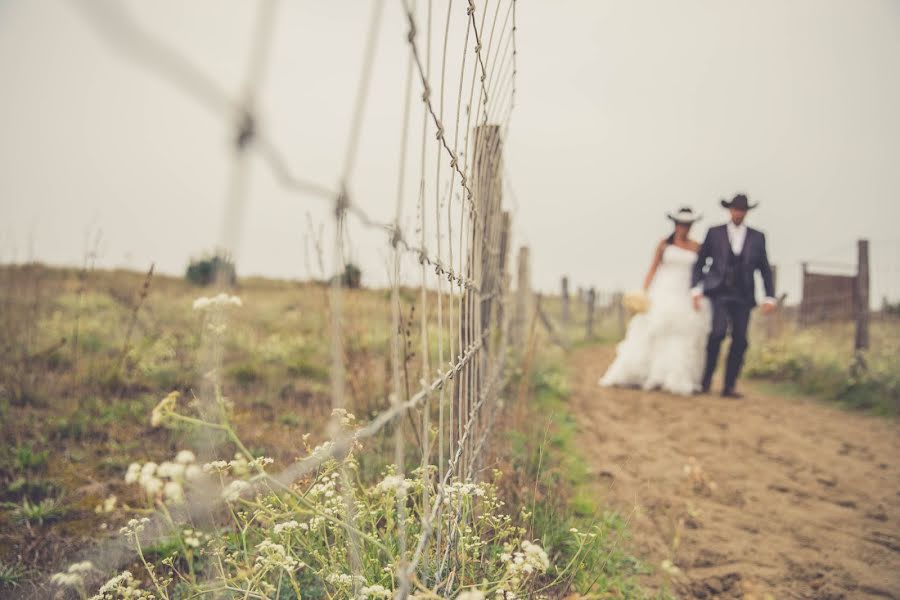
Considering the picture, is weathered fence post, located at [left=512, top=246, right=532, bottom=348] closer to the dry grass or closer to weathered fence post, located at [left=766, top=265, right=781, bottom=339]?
the dry grass

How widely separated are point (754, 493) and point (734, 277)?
10.9 feet

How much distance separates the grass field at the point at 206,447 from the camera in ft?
6.12

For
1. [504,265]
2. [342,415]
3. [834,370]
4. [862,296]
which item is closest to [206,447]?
[342,415]

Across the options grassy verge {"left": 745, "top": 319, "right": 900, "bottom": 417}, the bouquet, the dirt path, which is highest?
the bouquet

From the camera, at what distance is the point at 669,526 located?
2.77 m

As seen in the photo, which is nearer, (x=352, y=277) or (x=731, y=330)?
(x=352, y=277)

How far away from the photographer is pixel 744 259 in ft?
19.3

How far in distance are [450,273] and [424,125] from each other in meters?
0.58

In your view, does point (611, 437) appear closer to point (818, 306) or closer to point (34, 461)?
point (34, 461)

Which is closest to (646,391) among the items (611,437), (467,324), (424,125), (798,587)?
(611,437)

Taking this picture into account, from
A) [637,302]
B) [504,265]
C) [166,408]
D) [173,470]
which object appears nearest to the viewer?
[173,470]

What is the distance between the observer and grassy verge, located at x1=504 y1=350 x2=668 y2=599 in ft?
5.93

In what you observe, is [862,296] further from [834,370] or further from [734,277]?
[734,277]

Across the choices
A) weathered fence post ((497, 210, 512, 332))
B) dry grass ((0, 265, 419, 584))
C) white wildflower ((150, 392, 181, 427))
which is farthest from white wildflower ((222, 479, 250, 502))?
weathered fence post ((497, 210, 512, 332))
